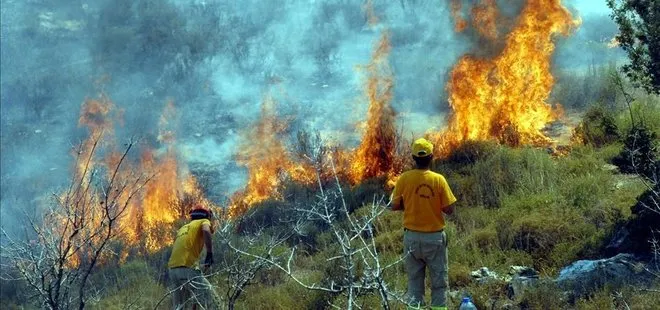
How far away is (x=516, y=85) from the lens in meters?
13.5

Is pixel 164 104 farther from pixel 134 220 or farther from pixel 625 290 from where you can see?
pixel 625 290

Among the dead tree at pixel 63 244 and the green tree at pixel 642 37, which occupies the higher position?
the green tree at pixel 642 37

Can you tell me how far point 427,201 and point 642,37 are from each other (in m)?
3.97

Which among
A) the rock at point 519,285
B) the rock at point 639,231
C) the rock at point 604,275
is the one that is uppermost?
the rock at point 639,231

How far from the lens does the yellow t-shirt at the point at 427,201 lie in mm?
5547

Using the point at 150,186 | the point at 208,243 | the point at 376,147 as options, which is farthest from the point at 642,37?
the point at 150,186

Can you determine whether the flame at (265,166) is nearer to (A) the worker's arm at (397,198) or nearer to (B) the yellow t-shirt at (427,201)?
(A) the worker's arm at (397,198)

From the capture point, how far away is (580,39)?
23953mm

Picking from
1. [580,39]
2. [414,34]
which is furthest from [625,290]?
[580,39]

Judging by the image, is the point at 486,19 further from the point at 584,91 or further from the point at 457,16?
the point at 584,91

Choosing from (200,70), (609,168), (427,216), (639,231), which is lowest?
(639,231)

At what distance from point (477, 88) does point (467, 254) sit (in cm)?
646

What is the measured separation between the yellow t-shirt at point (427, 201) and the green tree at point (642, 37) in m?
3.55

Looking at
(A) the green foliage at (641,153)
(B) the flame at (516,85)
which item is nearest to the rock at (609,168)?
(A) the green foliage at (641,153)
